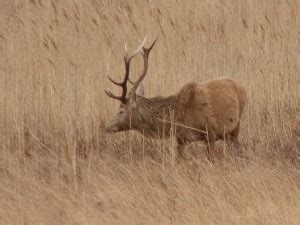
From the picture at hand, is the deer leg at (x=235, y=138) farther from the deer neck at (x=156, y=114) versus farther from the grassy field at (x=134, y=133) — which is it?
the deer neck at (x=156, y=114)

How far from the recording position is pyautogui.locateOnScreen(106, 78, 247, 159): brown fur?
7.52 m

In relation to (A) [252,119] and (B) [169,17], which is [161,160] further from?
(B) [169,17]

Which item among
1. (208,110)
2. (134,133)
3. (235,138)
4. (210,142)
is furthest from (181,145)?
(134,133)

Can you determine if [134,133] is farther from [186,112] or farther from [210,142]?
[210,142]

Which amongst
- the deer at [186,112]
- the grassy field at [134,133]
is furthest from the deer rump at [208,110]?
the grassy field at [134,133]

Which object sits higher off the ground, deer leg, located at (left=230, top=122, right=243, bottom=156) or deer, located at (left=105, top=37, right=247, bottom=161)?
deer, located at (left=105, top=37, right=247, bottom=161)

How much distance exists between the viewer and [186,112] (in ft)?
25.0

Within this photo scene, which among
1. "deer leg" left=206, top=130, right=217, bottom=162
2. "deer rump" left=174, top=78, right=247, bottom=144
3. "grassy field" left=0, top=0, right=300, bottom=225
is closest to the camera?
"grassy field" left=0, top=0, right=300, bottom=225

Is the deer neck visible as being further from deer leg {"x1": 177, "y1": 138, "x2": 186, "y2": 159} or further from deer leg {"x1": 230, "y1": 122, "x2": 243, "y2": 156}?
deer leg {"x1": 230, "y1": 122, "x2": 243, "y2": 156}

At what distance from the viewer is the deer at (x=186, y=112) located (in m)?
7.52

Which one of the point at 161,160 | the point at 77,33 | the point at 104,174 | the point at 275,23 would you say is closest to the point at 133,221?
the point at 104,174

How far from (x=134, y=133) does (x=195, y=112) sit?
2.69 feet

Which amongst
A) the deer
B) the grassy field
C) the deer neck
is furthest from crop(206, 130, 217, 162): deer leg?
the deer neck

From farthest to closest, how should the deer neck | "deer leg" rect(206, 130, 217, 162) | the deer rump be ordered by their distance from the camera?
the deer neck
the deer rump
"deer leg" rect(206, 130, 217, 162)
